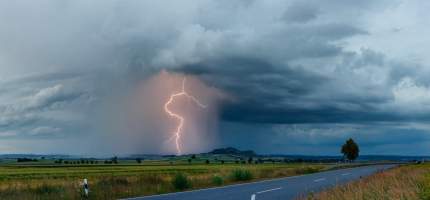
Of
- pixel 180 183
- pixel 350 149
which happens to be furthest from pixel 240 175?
pixel 350 149

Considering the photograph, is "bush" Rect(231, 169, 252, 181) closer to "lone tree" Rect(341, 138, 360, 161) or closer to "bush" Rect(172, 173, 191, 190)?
"bush" Rect(172, 173, 191, 190)

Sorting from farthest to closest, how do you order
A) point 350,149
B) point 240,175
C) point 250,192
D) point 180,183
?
point 350,149
point 240,175
point 180,183
point 250,192

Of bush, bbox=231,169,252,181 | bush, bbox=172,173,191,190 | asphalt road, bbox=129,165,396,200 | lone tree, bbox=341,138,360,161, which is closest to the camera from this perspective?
asphalt road, bbox=129,165,396,200

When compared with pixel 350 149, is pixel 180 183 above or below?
below

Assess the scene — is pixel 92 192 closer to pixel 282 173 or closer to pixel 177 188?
pixel 177 188

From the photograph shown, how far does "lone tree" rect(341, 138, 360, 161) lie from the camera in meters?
120

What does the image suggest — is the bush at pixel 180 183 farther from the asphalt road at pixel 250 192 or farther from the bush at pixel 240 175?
the bush at pixel 240 175

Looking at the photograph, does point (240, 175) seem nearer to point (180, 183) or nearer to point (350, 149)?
point (180, 183)

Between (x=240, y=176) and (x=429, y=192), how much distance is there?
20991 millimetres

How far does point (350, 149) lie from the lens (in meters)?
120

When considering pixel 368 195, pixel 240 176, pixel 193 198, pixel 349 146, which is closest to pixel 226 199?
pixel 193 198

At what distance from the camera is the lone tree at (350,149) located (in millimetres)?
119625

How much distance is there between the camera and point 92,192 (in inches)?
827

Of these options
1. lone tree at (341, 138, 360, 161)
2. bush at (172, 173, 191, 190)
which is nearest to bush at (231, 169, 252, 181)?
bush at (172, 173, 191, 190)
